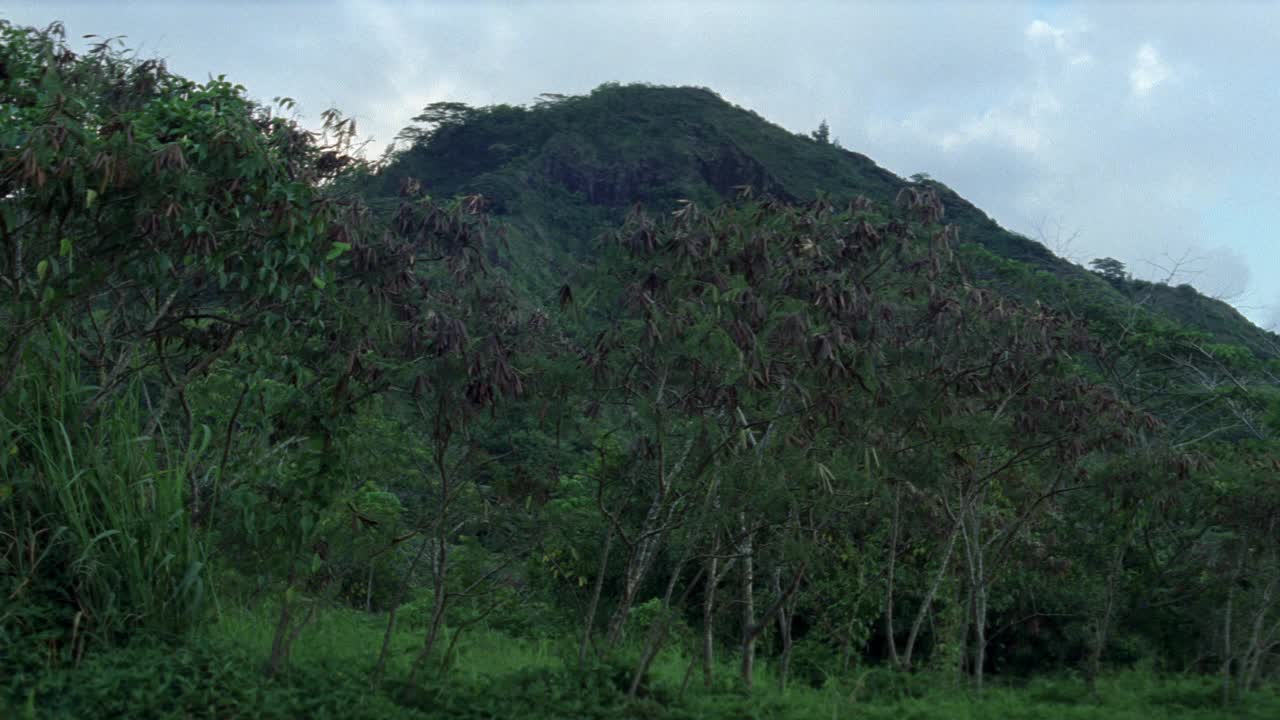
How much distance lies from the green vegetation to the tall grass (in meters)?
0.02

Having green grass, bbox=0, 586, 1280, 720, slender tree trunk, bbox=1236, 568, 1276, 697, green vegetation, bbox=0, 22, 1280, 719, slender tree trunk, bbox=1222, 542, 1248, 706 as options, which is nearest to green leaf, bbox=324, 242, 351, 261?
green vegetation, bbox=0, 22, 1280, 719

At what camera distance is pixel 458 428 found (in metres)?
5.43

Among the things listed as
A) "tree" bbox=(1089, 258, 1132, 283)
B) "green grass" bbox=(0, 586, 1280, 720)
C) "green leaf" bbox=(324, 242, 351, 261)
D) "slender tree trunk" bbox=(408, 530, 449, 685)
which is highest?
"tree" bbox=(1089, 258, 1132, 283)

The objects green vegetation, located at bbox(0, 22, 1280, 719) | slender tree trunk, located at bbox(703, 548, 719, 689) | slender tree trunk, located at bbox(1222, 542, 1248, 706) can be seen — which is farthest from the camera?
slender tree trunk, located at bbox(1222, 542, 1248, 706)

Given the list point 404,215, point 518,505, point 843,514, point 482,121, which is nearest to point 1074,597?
point 843,514

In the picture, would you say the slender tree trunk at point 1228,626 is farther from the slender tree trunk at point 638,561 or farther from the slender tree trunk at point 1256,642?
the slender tree trunk at point 638,561

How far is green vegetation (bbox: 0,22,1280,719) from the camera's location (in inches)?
196

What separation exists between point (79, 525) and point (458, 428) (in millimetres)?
1914

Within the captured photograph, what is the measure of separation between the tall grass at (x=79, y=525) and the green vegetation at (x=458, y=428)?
21 millimetres

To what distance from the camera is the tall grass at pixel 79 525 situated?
498 cm

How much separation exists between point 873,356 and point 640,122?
5527cm

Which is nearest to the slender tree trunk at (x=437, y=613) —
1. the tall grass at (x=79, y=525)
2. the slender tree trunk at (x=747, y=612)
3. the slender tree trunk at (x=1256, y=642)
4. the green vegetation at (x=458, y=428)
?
the green vegetation at (x=458, y=428)

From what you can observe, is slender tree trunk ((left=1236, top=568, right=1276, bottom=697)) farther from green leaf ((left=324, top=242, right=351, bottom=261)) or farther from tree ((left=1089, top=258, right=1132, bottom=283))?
tree ((left=1089, top=258, right=1132, bottom=283))

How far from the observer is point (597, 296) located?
20.7 feet
